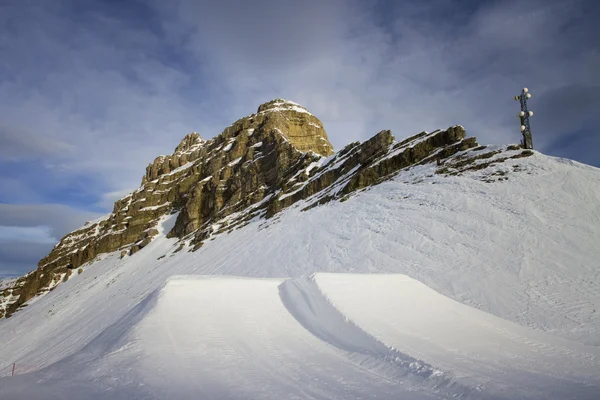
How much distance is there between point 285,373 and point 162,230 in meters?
66.3

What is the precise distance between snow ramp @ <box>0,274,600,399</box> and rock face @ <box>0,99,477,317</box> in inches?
905

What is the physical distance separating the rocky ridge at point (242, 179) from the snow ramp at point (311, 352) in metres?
20.0

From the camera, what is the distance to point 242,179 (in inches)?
2354

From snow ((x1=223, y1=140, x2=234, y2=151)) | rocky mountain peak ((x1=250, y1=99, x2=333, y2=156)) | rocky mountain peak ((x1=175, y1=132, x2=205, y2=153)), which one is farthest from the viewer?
rocky mountain peak ((x1=175, y1=132, x2=205, y2=153))

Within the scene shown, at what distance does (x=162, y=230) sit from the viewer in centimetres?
6575

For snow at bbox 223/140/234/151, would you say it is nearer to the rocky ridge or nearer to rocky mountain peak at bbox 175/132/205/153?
the rocky ridge

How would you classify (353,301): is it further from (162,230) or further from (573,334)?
(162,230)

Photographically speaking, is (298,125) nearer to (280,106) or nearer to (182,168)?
(280,106)

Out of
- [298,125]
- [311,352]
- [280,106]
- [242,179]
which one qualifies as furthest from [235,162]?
A: [311,352]

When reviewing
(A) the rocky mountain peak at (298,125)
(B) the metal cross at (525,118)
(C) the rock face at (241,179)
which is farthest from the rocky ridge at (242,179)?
(B) the metal cross at (525,118)

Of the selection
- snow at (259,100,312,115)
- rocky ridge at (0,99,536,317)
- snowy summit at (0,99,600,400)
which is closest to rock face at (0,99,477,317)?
rocky ridge at (0,99,536,317)

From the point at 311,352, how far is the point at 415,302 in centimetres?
457

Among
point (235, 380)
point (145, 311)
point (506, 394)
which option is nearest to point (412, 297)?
point (506, 394)

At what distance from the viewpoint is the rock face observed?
1339 inches
